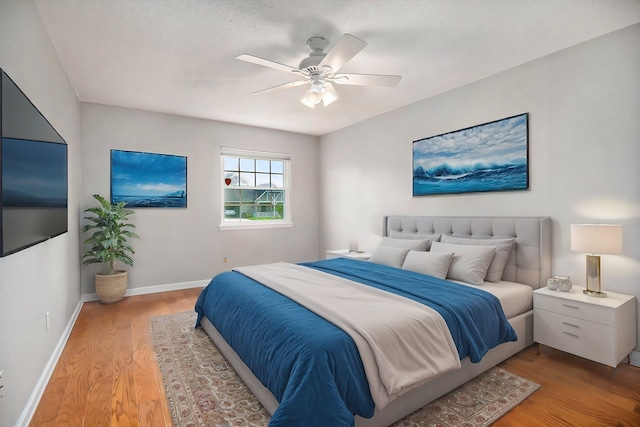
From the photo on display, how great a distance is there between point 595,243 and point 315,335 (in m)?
2.26

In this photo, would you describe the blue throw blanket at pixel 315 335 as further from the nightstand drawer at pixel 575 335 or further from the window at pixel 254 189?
the window at pixel 254 189

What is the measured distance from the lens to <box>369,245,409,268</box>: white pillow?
11.6 feet

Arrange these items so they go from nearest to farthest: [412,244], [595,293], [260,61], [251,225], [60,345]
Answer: [260,61]
[595,293]
[60,345]
[412,244]
[251,225]

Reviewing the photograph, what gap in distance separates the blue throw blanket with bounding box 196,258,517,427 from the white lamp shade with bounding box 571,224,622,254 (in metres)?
0.81

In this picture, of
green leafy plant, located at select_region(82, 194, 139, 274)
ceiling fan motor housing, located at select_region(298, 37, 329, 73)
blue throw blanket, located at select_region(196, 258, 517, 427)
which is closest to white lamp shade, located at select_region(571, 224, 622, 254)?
blue throw blanket, located at select_region(196, 258, 517, 427)

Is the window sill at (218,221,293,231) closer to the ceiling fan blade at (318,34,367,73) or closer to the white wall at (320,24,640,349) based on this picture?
the white wall at (320,24,640,349)

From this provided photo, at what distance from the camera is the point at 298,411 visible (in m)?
1.42

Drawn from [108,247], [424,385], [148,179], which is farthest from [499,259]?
[148,179]

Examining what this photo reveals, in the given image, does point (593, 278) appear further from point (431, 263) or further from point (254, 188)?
point (254, 188)

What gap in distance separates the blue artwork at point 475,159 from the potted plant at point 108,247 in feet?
12.4

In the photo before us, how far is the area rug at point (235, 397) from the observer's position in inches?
73.9

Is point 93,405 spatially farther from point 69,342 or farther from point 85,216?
point 85,216

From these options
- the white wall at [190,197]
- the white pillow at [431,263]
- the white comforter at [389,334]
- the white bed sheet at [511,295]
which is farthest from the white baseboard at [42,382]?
the white bed sheet at [511,295]

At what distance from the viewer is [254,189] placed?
18.0 feet
